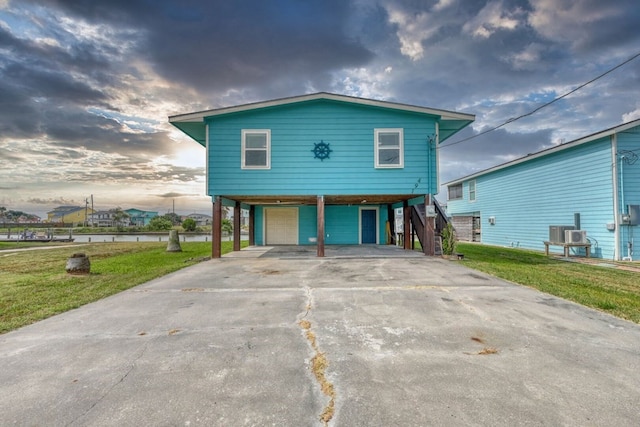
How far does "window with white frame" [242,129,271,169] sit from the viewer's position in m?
10.0

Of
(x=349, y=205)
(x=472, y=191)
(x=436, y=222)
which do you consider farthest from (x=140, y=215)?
(x=436, y=222)

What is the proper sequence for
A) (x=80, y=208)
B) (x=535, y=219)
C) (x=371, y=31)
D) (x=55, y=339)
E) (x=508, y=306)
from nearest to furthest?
(x=55, y=339)
(x=508, y=306)
(x=371, y=31)
(x=535, y=219)
(x=80, y=208)

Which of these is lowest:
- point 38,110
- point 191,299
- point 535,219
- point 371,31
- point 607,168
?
point 191,299

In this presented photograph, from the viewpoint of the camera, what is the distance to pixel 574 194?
11.9m

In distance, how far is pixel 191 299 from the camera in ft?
15.4

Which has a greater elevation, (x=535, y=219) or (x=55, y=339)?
(x=535, y=219)

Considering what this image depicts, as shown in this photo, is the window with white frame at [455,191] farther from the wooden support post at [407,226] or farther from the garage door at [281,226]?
the garage door at [281,226]

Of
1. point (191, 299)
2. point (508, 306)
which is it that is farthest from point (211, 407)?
point (508, 306)

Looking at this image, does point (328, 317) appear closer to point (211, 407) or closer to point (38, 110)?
point (211, 407)

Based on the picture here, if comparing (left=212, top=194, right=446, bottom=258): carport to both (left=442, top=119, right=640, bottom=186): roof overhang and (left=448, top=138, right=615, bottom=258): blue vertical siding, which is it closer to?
(left=448, top=138, right=615, bottom=258): blue vertical siding

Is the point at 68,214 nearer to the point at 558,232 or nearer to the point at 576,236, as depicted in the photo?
the point at 558,232

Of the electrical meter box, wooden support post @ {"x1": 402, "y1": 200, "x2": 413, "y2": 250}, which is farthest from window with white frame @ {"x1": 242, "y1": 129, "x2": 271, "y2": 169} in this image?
the electrical meter box

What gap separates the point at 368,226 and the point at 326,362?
1326 cm

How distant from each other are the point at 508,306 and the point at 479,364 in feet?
7.53
